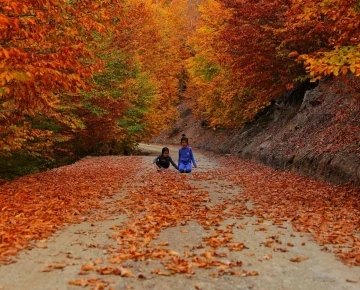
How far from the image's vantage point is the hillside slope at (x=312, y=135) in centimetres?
1260

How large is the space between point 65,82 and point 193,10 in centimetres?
4218

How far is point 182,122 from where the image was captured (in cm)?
5166

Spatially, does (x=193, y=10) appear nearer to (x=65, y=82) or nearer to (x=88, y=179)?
(x=88, y=179)

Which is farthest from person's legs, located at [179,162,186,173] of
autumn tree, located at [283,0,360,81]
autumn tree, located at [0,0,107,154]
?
autumn tree, located at [283,0,360,81]

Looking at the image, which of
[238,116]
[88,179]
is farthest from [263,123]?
[88,179]

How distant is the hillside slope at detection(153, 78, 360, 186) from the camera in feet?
41.3

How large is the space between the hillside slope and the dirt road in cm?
511

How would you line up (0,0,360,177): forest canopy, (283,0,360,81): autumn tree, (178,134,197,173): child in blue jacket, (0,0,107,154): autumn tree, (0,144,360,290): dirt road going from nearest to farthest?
(0,144,360,290): dirt road
(0,0,107,154): autumn tree
(283,0,360,81): autumn tree
(0,0,360,177): forest canopy
(178,134,197,173): child in blue jacket

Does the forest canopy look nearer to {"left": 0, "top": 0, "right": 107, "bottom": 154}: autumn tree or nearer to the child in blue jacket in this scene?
{"left": 0, "top": 0, "right": 107, "bottom": 154}: autumn tree

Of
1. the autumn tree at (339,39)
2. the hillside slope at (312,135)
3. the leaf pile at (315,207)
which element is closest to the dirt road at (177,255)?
the leaf pile at (315,207)

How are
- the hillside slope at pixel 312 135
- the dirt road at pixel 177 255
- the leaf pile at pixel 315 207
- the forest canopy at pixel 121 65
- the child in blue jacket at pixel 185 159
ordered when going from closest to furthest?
the dirt road at pixel 177 255 < the leaf pile at pixel 315 207 < the forest canopy at pixel 121 65 < the hillside slope at pixel 312 135 < the child in blue jacket at pixel 185 159

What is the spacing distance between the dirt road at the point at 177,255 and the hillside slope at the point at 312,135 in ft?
16.8

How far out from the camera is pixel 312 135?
Result: 17156mm

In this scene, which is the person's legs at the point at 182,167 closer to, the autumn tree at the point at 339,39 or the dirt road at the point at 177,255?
the dirt road at the point at 177,255
